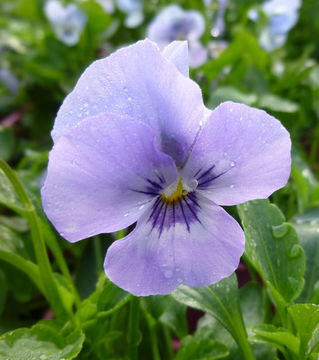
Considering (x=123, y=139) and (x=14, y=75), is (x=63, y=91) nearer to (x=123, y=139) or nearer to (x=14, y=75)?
(x=14, y=75)

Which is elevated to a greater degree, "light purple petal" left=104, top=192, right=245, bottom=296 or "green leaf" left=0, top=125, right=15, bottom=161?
"light purple petal" left=104, top=192, right=245, bottom=296

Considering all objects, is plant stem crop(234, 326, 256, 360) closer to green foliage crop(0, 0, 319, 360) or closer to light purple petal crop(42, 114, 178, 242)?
green foliage crop(0, 0, 319, 360)

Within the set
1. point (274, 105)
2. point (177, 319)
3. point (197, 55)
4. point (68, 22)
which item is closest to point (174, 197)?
point (177, 319)

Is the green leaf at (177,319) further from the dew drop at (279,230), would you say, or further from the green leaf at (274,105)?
the green leaf at (274,105)

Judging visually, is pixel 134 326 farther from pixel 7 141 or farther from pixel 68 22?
pixel 68 22

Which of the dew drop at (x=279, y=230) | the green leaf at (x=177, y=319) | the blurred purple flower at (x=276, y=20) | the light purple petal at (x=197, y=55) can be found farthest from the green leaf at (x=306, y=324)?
the blurred purple flower at (x=276, y=20)

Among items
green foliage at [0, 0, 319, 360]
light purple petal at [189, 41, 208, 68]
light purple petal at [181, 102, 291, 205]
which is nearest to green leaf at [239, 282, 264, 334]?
green foliage at [0, 0, 319, 360]

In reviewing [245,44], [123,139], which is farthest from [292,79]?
[123,139]
